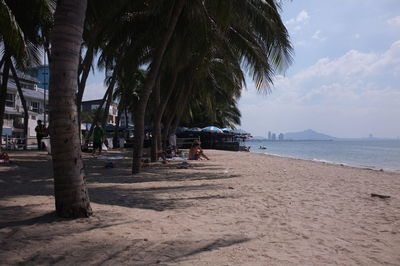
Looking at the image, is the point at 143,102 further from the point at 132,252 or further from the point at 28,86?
the point at 28,86

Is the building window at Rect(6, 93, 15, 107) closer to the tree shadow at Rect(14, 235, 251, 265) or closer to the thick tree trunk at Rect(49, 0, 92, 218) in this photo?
the thick tree trunk at Rect(49, 0, 92, 218)

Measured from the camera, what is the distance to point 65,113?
5156 millimetres

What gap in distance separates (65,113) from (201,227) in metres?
2.26

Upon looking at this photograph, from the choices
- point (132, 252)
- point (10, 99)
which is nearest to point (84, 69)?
point (132, 252)

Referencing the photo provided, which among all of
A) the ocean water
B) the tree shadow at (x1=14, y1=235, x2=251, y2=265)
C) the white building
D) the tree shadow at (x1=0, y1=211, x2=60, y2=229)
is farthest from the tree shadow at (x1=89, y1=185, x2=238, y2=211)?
the white building

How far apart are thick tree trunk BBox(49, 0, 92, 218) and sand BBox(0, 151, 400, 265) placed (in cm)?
33

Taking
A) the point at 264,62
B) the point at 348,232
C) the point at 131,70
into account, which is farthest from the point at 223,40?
the point at 348,232

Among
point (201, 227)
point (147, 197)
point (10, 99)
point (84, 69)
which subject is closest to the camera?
point (201, 227)

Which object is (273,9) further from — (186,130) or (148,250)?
(186,130)

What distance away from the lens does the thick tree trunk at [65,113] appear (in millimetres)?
5141

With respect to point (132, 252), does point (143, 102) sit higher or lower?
higher

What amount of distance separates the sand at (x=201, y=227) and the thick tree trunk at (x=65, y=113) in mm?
326

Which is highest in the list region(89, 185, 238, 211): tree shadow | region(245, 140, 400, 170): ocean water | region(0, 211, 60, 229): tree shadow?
region(0, 211, 60, 229): tree shadow

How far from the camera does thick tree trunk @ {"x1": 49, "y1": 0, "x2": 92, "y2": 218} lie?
5141 millimetres
